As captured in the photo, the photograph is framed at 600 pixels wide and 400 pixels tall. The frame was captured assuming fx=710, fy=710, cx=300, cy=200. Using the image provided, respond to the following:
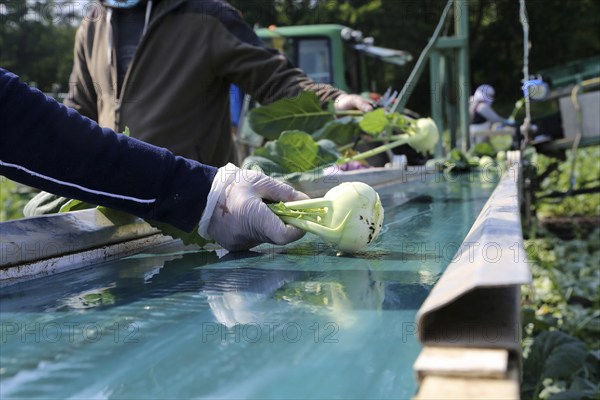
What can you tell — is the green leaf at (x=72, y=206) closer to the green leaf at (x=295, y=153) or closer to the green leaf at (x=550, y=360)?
the green leaf at (x=295, y=153)

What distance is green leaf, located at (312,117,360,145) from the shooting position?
281 cm

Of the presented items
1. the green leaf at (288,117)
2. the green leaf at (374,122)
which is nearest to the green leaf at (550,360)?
the green leaf at (374,122)

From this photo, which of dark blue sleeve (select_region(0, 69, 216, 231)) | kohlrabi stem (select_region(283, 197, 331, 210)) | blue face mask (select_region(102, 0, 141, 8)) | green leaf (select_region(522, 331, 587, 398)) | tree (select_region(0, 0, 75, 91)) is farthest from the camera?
tree (select_region(0, 0, 75, 91))

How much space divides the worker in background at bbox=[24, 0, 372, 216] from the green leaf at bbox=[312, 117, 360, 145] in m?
0.08

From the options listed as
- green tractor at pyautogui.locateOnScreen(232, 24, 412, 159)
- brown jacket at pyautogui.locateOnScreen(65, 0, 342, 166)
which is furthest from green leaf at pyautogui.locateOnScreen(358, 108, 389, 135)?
green tractor at pyautogui.locateOnScreen(232, 24, 412, 159)

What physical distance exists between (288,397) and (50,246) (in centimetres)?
93

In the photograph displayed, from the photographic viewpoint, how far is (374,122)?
2674 mm

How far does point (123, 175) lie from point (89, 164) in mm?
67

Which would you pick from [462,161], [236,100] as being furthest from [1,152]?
[236,100]

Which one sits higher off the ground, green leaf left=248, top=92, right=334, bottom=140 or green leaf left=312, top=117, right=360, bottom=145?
green leaf left=248, top=92, right=334, bottom=140

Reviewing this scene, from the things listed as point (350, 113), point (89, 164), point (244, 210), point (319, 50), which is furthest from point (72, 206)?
point (319, 50)

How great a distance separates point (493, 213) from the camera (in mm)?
1386

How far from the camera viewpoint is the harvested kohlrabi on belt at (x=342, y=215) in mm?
1390

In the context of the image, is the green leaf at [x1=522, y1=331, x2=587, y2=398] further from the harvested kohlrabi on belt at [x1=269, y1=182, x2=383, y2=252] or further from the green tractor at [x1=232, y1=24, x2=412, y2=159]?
the green tractor at [x1=232, y1=24, x2=412, y2=159]
